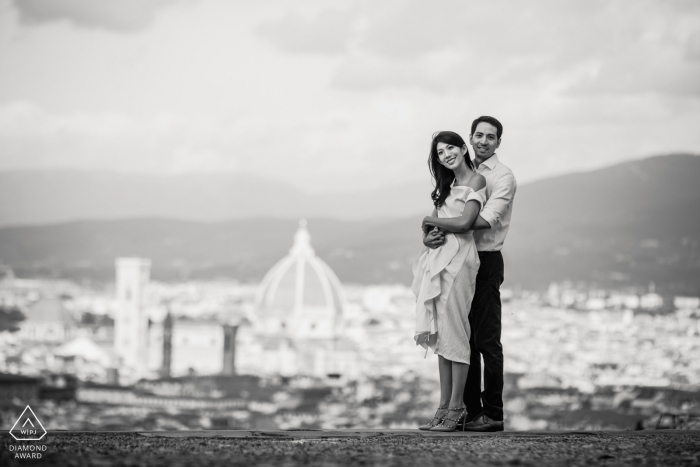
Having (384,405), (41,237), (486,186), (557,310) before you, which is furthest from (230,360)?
(486,186)

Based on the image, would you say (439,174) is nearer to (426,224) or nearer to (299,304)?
(426,224)

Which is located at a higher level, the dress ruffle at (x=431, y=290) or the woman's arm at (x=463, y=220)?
the woman's arm at (x=463, y=220)

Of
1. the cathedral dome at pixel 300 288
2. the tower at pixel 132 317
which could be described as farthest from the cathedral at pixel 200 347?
the cathedral dome at pixel 300 288

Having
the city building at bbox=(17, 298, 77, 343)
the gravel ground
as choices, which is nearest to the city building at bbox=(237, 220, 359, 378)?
the city building at bbox=(17, 298, 77, 343)

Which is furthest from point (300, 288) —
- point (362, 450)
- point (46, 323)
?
point (362, 450)

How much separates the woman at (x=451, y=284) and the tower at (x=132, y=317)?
5158 cm

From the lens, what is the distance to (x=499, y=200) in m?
3.34

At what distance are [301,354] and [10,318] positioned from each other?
44.4ft

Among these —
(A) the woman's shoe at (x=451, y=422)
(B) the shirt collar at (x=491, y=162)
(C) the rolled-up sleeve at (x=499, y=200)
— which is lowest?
(A) the woman's shoe at (x=451, y=422)

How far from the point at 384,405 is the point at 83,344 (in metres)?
25.4

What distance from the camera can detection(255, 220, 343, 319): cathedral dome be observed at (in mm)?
65312

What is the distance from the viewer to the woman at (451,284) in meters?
3.28

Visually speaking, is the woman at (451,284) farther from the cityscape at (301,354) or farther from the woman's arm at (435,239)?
the cityscape at (301,354)

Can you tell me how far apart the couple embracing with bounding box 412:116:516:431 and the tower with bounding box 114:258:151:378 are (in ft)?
169
